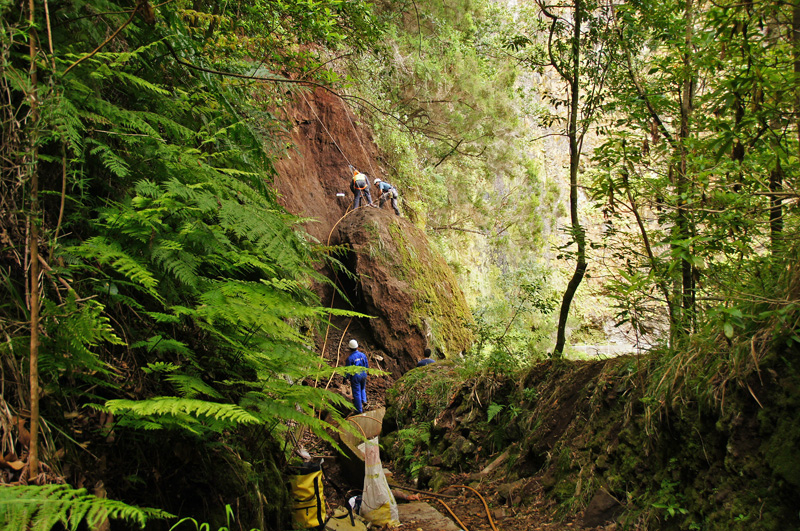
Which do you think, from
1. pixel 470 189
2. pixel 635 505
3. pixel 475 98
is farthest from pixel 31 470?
pixel 470 189

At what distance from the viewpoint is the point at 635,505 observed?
3594 millimetres

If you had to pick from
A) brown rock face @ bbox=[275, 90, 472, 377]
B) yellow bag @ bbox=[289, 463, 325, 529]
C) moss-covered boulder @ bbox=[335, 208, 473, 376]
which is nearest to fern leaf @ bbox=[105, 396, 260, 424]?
yellow bag @ bbox=[289, 463, 325, 529]

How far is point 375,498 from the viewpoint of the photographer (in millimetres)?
4168

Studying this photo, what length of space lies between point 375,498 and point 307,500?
1.04m

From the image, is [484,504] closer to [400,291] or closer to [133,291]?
[133,291]

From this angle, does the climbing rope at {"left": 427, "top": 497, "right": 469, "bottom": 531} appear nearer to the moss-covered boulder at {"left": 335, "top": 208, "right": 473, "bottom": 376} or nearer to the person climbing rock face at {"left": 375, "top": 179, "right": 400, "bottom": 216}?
the moss-covered boulder at {"left": 335, "top": 208, "right": 473, "bottom": 376}

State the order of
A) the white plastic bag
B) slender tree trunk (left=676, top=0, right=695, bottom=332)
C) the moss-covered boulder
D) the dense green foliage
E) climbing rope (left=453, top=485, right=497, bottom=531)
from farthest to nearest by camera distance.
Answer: the moss-covered boulder, climbing rope (left=453, top=485, right=497, bottom=531), the white plastic bag, slender tree trunk (left=676, top=0, right=695, bottom=332), the dense green foliage

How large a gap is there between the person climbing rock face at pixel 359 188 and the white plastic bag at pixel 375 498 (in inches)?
352

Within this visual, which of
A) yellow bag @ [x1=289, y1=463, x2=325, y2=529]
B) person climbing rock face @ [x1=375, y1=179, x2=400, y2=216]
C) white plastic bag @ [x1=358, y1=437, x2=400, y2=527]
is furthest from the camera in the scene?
person climbing rock face @ [x1=375, y1=179, x2=400, y2=216]

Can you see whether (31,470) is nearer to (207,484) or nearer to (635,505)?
(207,484)

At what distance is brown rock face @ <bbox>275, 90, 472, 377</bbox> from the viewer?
10.7 m

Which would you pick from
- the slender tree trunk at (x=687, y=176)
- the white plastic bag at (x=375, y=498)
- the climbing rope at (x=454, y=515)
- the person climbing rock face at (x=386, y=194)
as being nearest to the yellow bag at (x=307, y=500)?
the white plastic bag at (x=375, y=498)

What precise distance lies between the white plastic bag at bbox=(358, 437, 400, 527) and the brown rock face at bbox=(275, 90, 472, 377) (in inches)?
240

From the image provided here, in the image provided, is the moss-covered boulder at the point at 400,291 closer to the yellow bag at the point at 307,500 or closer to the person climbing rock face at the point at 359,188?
the person climbing rock face at the point at 359,188
